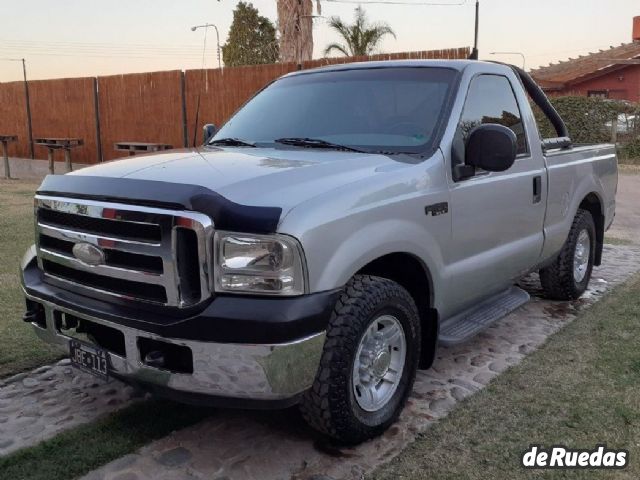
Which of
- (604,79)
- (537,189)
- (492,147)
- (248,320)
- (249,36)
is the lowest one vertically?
(248,320)

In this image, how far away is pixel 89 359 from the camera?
3.05m

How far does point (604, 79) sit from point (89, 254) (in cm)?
3429

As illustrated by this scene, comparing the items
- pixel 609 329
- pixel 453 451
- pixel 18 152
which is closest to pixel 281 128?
pixel 453 451

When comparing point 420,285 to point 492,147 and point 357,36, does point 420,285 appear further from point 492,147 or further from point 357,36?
point 357,36

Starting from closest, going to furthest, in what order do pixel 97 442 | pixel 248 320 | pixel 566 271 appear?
pixel 248 320 → pixel 97 442 → pixel 566 271

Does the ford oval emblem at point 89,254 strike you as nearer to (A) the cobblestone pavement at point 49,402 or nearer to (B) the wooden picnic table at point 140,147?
(A) the cobblestone pavement at point 49,402

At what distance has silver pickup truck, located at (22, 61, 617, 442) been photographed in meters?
2.66

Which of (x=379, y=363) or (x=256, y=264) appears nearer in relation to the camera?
(x=256, y=264)

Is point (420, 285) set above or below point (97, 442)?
above

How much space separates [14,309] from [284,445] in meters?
3.09

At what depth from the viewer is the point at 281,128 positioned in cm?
410

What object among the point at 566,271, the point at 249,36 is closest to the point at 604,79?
the point at 249,36

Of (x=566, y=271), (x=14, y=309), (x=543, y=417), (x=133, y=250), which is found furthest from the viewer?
(x=566, y=271)

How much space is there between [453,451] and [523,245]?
1809mm
